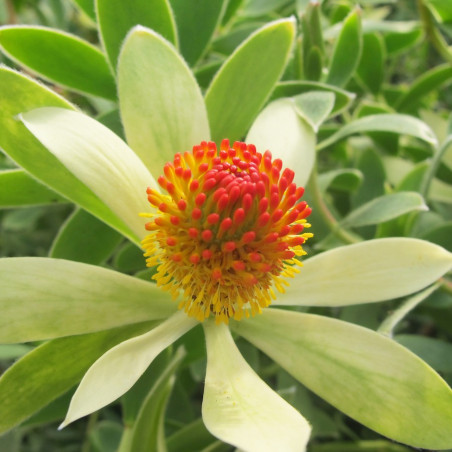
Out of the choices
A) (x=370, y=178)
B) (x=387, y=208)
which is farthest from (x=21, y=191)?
(x=370, y=178)

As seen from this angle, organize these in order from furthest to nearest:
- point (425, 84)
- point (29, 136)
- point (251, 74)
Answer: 1. point (425, 84)
2. point (251, 74)
3. point (29, 136)

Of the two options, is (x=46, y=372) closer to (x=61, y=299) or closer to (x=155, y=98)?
(x=61, y=299)

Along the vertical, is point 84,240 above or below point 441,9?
below

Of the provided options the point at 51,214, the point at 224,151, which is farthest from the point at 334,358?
the point at 51,214

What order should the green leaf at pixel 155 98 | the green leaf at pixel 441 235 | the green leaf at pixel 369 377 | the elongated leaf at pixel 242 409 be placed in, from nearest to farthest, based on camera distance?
the elongated leaf at pixel 242 409 → the green leaf at pixel 369 377 → the green leaf at pixel 155 98 → the green leaf at pixel 441 235

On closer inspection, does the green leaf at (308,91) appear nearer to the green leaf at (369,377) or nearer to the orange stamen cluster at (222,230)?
the orange stamen cluster at (222,230)

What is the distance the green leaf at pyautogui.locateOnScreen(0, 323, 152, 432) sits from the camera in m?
0.68

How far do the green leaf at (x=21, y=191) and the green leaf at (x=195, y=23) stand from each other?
33cm

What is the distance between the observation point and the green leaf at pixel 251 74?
2.71 ft

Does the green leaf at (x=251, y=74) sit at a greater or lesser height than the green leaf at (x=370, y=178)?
greater

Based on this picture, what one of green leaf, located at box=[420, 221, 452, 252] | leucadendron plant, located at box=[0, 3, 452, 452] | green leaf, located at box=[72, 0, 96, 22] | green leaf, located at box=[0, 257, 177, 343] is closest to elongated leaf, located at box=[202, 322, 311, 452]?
leucadendron plant, located at box=[0, 3, 452, 452]

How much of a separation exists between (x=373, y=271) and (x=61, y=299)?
1.28 ft

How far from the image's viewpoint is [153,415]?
2.49 feet

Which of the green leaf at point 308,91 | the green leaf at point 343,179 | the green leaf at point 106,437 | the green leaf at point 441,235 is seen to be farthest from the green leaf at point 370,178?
the green leaf at point 106,437
